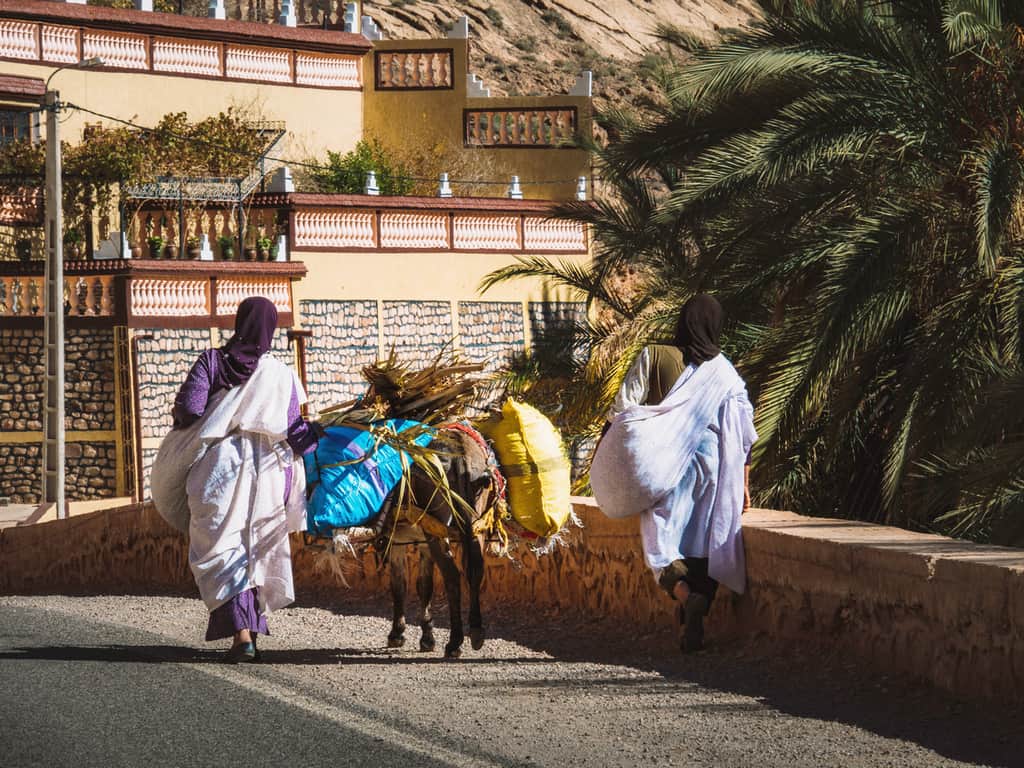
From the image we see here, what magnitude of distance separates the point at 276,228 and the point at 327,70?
5841 mm

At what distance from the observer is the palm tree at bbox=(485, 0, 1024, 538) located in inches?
459

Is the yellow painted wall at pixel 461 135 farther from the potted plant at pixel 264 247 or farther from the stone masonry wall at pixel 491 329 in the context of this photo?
the potted plant at pixel 264 247

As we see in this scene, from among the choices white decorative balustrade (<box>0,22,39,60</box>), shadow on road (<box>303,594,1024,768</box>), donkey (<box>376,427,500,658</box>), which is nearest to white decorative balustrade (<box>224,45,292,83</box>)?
white decorative balustrade (<box>0,22,39,60</box>)

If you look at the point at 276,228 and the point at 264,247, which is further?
the point at 276,228

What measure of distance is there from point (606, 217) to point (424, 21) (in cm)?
2732

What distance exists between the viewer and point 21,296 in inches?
1051

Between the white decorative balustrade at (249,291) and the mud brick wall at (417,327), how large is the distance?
74.2 inches

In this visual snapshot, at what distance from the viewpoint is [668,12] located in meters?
59.9

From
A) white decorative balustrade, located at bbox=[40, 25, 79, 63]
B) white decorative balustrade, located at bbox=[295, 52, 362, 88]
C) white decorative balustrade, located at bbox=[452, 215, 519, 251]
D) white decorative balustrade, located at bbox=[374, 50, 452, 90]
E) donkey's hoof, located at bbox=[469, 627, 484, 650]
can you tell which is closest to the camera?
donkey's hoof, located at bbox=[469, 627, 484, 650]

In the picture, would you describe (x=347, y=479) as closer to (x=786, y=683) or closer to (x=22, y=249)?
(x=786, y=683)

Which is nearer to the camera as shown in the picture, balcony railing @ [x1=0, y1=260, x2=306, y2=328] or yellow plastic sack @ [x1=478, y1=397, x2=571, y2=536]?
yellow plastic sack @ [x1=478, y1=397, x2=571, y2=536]

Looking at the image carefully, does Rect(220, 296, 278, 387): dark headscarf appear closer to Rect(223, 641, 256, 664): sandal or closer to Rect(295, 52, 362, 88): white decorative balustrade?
Rect(223, 641, 256, 664): sandal

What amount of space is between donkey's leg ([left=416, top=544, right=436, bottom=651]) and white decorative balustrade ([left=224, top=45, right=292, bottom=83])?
916 inches

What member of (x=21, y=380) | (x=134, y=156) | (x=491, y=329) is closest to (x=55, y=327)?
(x=21, y=380)
